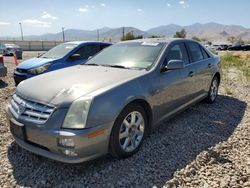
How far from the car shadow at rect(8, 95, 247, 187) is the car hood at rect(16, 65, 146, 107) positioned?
2.78 feet

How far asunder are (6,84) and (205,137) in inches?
258

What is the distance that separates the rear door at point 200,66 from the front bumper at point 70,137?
258 cm

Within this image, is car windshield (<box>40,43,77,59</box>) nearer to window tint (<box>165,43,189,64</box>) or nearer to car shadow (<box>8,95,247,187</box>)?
window tint (<box>165,43,189,64</box>)

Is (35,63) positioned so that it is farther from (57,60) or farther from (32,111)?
(32,111)

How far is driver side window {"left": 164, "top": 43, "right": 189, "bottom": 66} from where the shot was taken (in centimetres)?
423

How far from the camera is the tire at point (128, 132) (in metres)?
3.10

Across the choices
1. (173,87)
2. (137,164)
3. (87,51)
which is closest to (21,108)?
(137,164)

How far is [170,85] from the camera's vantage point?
4.02m

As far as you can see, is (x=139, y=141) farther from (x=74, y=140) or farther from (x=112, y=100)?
(x=74, y=140)

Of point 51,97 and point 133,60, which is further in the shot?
point 133,60

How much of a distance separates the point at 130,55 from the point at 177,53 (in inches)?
33.6

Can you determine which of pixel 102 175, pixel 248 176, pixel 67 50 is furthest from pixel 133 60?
pixel 67 50

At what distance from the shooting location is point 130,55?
429 cm

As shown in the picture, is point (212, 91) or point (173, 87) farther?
point (212, 91)
